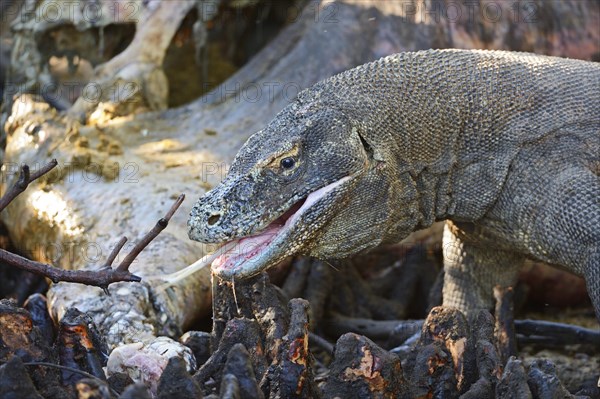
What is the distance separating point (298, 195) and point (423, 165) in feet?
2.68

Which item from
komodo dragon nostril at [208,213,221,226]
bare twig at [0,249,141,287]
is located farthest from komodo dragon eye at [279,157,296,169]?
bare twig at [0,249,141,287]

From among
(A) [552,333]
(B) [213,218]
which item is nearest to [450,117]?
(B) [213,218]

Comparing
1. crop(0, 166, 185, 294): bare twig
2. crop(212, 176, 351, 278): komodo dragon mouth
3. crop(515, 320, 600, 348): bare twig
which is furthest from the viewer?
crop(515, 320, 600, 348): bare twig

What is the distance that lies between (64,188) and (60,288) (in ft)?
4.73

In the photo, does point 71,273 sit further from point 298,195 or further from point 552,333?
point 552,333

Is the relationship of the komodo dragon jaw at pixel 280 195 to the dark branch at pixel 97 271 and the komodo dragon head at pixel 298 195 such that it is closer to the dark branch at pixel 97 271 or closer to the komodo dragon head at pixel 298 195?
the komodo dragon head at pixel 298 195

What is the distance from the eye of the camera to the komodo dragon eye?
646 cm

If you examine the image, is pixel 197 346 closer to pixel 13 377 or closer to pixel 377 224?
pixel 377 224

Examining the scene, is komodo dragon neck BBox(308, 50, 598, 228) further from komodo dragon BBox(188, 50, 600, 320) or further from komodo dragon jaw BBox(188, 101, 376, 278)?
komodo dragon jaw BBox(188, 101, 376, 278)

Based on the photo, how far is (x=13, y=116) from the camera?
10.2 metres

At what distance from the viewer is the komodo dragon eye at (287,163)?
6457 mm

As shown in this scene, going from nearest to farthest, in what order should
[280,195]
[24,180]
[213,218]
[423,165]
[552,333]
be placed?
[24,180] < [213,218] < [280,195] < [423,165] < [552,333]

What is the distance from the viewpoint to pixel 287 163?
6.46m

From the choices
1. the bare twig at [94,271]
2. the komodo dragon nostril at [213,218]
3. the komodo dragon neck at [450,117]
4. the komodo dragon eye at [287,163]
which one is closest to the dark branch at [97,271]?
the bare twig at [94,271]
